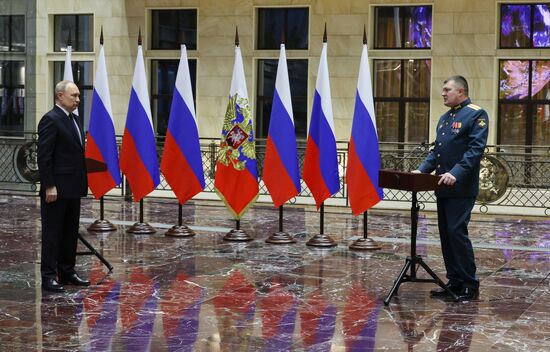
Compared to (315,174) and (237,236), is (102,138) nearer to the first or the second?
(237,236)

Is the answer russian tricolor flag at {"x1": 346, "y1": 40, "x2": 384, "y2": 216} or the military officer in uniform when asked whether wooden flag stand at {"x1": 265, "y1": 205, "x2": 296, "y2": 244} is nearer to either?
russian tricolor flag at {"x1": 346, "y1": 40, "x2": 384, "y2": 216}

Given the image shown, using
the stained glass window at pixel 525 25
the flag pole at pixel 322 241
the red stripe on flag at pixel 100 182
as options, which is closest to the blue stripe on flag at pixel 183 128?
the red stripe on flag at pixel 100 182

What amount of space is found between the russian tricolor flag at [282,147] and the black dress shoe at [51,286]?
3.73 m

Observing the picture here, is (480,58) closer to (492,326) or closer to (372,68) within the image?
(372,68)

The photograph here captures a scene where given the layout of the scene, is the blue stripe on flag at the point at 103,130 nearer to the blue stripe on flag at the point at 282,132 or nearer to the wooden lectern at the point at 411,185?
the blue stripe on flag at the point at 282,132

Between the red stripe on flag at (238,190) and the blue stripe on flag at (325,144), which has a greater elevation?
the blue stripe on flag at (325,144)

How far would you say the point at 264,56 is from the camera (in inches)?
823

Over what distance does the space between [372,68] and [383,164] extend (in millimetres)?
3221

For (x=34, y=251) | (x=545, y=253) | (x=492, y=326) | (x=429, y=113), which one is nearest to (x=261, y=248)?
(x=34, y=251)

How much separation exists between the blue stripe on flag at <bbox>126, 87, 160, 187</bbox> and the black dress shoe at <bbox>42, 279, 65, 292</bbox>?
12.8 feet

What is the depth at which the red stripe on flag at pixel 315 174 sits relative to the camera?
35.6ft

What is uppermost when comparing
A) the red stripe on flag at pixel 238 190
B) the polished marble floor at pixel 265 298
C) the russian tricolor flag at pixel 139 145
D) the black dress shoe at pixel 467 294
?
the russian tricolor flag at pixel 139 145

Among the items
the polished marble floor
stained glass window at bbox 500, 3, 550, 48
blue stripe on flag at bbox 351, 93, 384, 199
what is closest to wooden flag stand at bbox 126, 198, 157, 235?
the polished marble floor

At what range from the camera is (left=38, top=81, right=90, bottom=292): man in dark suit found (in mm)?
7816
